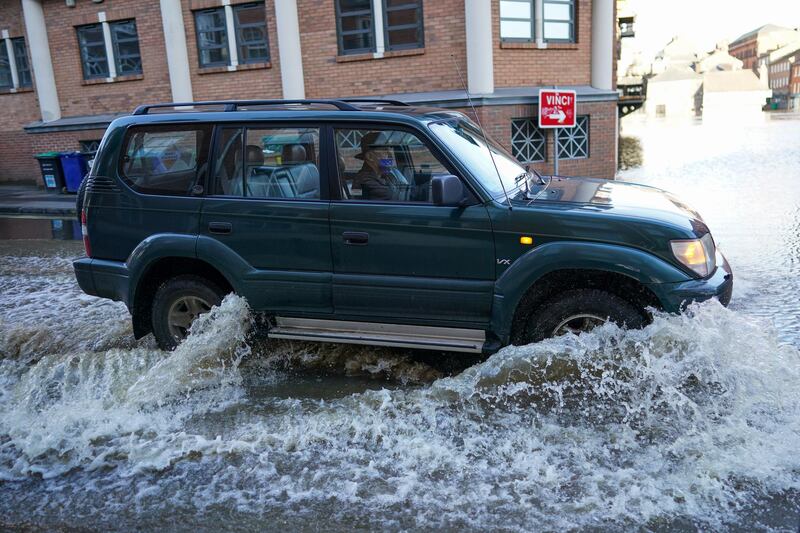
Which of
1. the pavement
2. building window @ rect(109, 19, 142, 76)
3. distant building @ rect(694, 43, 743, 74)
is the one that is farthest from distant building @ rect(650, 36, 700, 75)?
the pavement

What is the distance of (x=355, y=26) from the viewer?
1504 cm

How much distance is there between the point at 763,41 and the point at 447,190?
152 metres

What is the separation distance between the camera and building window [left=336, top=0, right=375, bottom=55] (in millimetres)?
14914

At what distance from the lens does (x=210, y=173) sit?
195 inches

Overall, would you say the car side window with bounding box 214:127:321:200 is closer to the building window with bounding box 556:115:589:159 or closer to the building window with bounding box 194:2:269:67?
the building window with bounding box 556:115:589:159

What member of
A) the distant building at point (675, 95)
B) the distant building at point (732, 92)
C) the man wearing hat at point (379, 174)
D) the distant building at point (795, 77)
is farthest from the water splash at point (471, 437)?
the distant building at point (795, 77)

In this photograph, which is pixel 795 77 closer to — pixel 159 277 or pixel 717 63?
pixel 717 63

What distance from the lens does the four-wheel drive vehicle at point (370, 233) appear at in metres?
4.27

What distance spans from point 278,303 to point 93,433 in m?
1.46

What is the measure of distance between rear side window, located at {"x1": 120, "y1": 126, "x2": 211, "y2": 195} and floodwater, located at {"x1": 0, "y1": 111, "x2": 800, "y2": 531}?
0.99m

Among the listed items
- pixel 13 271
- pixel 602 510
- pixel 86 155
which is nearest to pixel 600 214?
pixel 602 510

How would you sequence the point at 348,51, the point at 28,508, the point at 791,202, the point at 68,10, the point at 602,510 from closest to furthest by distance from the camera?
the point at 602,510 < the point at 28,508 < the point at 791,202 < the point at 348,51 < the point at 68,10

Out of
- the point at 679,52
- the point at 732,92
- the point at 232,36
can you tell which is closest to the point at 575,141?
the point at 232,36

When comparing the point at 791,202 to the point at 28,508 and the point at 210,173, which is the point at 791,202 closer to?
the point at 210,173
